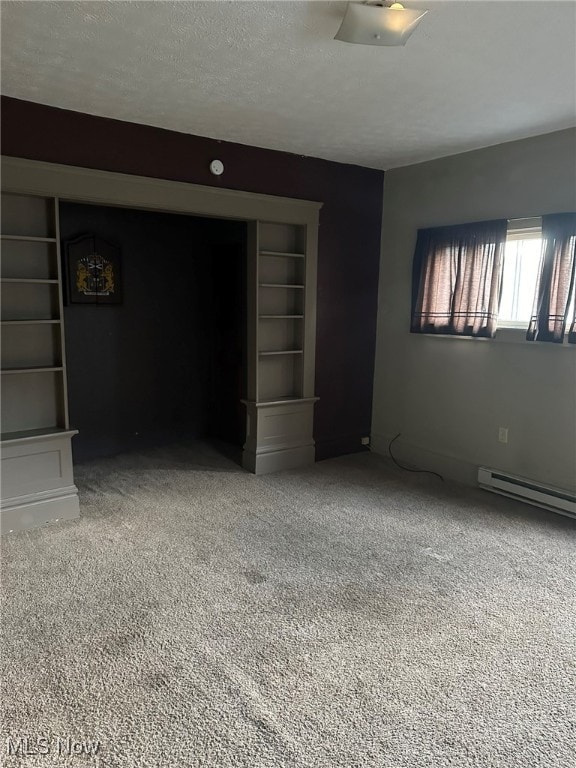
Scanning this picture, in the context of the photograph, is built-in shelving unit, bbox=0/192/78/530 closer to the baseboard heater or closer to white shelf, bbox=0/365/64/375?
white shelf, bbox=0/365/64/375

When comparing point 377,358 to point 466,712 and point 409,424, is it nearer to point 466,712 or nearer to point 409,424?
point 409,424

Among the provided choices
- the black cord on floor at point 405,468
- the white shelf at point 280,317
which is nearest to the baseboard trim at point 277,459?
the black cord on floor at point 405,468

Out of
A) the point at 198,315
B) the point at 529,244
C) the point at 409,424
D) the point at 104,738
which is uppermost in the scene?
the point at 529,244

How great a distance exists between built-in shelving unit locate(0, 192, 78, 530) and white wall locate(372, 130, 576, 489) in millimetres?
2842

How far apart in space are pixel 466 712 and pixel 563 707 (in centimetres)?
37

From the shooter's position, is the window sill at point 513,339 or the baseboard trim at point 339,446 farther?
the baseboard trim at point 339,446

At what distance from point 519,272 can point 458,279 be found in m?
0.45

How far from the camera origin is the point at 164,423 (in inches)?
215

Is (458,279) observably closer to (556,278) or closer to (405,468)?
(556,278)

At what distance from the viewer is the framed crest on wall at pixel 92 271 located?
4.69 meters

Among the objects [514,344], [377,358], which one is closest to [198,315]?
[377,358]

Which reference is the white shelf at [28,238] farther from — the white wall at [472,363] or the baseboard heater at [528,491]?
the baseboard heater at [528,491]

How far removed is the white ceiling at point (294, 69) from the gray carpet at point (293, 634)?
2596 mm

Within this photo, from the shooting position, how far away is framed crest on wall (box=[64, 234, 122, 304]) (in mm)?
4688
